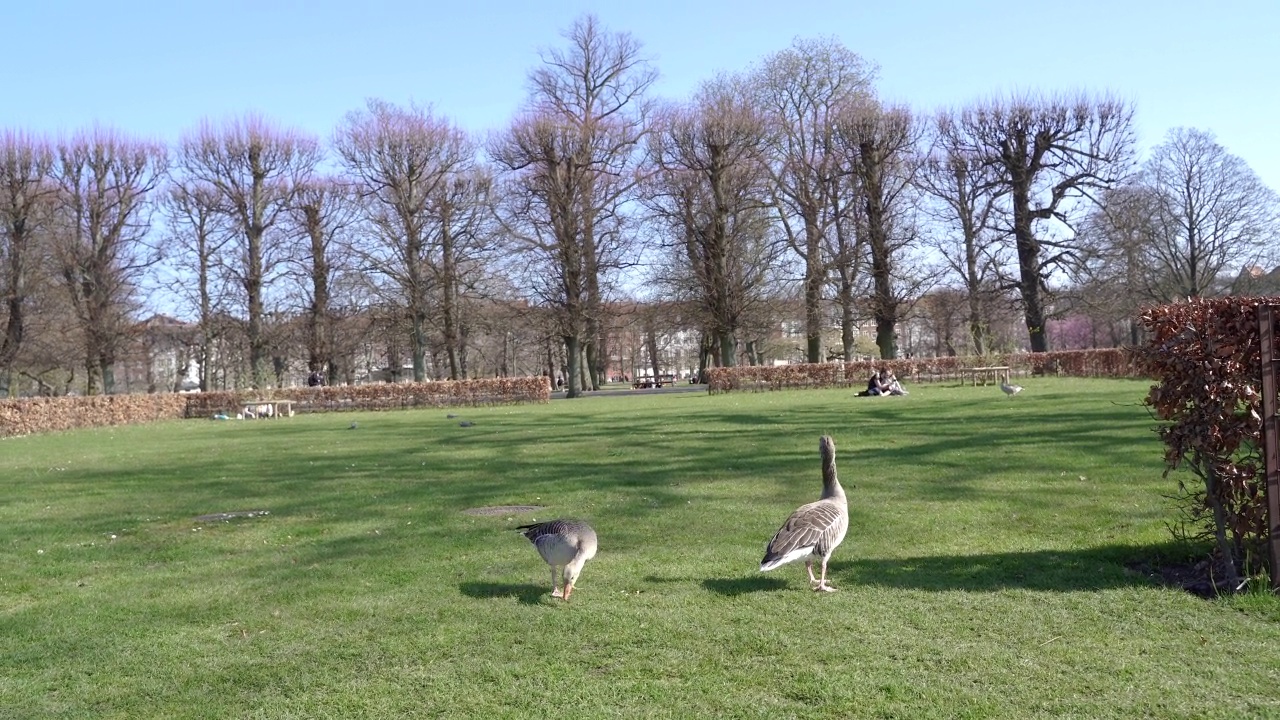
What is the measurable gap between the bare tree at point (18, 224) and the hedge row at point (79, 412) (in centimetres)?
933

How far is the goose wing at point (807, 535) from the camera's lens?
6293 millimetres

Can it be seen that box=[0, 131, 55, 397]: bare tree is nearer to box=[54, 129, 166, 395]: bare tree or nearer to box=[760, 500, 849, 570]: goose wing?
box=[54, 129, 166, 395]: bare tree

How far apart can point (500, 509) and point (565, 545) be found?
4.70 meters

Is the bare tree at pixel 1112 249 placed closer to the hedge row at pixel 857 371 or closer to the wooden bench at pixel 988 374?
the hedge row at pixel 857 371

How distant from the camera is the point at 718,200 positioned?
49.8 meters

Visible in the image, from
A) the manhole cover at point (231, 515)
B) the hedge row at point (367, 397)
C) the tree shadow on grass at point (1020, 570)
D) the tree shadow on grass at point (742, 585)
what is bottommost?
the tree shadow on grass at point (1020, 570)

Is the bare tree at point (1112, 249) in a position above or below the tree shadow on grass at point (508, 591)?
above

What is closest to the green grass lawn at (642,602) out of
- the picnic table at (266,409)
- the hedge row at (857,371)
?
the picnic table at (266,409)

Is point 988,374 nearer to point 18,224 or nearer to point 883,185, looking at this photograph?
point 883,185

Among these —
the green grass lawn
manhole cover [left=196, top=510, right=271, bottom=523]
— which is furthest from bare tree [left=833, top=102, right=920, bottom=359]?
manhole cover [left=196, top=510, right=271, bottom=523]

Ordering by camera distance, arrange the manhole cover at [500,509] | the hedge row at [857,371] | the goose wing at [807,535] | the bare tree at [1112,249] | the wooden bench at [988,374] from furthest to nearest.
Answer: the bare tree at [1112,249], the hedge row at [857,371], the wooden bench at [988,374], the manhole cover at [500,509], the goose wing at [807,535]

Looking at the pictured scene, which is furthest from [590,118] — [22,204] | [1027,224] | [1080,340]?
[1080,340]

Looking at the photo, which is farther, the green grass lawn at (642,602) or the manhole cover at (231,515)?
the manhole cover at (231,515)

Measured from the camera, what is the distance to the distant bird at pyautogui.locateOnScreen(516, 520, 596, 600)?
→ 6.71 m
